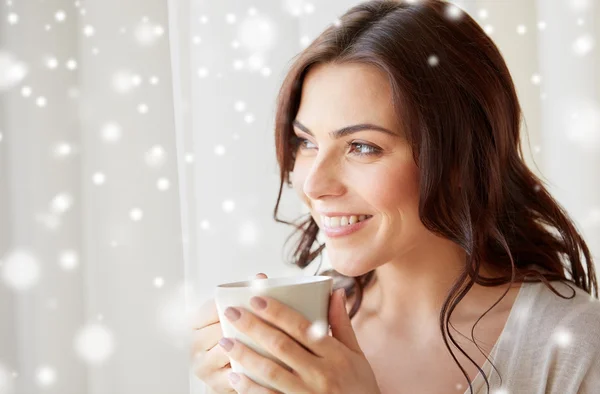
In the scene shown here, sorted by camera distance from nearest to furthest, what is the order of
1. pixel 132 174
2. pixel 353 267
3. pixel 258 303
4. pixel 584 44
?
pixel 258 303
pixel 353 267
pixel 132 174
pixel 584 44

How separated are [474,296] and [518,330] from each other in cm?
12

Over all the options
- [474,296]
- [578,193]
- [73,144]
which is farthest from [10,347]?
[578,193]

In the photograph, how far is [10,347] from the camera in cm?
107

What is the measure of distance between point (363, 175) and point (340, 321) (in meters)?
0.27

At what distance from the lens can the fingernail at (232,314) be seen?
0.82 meters

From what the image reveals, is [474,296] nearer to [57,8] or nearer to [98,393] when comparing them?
[98,393]

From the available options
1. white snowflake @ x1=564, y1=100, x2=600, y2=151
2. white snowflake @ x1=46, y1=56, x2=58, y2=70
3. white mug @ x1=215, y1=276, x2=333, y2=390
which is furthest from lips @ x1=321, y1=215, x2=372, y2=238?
white snowflake @ x1=564, y1=100, x2=600, y2=151

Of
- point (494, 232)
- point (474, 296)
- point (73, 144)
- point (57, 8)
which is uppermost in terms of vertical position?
point (57, 8)

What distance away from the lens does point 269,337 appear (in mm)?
818

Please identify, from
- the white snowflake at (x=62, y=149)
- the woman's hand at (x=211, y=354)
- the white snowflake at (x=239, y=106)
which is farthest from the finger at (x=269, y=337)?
the white snowflake at (x=239, y=106)

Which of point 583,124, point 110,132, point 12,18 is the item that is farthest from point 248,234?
point 583,124

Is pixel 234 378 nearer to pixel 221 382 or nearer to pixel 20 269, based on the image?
pixel 221 382

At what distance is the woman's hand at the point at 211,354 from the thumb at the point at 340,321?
0.43 ft

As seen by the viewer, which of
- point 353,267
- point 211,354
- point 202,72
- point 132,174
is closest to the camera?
point 211,354
